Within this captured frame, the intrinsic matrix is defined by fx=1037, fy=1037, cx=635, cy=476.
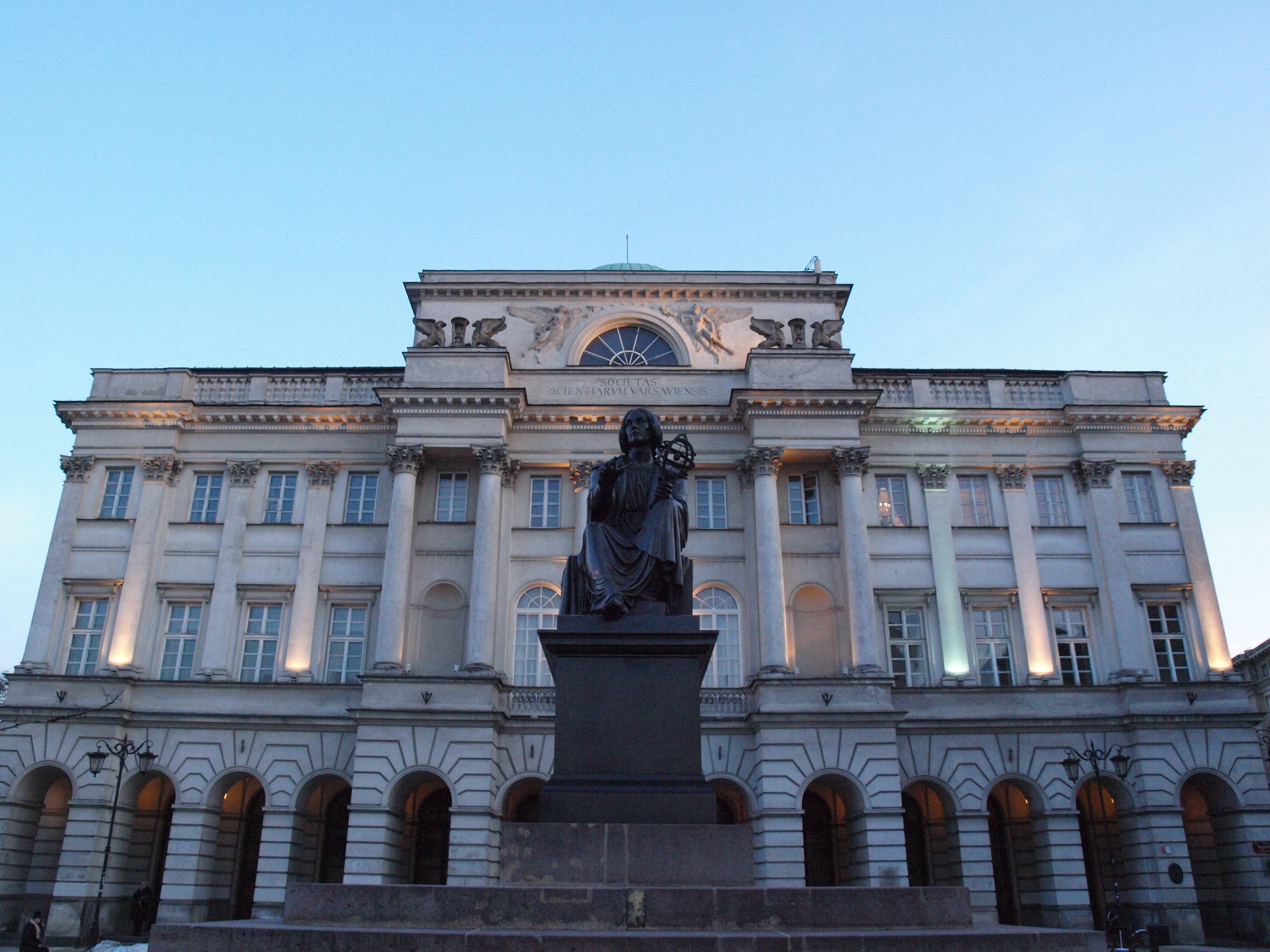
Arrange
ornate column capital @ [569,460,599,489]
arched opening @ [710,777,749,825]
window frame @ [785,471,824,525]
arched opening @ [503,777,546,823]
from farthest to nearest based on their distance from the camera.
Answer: window frame @ [785,471,824,525]
ornate column capital @ [569,460,599,489]
arched opening @ [710,777,749,825]
arched opening @ [503,777,546,823]

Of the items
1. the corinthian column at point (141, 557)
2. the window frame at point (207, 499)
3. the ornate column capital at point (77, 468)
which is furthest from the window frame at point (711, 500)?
the ornate column capital at point (77, 468)

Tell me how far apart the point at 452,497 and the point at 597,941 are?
26.4 metres

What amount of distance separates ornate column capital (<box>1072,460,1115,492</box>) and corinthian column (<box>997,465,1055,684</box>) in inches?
68.8

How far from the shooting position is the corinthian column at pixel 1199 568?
103 ft

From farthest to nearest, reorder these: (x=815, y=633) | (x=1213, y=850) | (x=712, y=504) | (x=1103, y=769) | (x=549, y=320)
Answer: (x=549, y=320) → (x=712, y=504) → (x=815, y=633) → (x=1213, y=850) → (x=1103, y=769)

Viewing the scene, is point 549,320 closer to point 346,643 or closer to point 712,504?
point 712,504

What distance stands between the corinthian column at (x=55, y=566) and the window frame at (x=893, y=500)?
25.8m

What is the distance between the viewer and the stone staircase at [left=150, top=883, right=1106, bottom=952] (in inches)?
320

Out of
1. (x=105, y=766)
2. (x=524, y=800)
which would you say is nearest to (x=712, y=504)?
(x=524, y=800)

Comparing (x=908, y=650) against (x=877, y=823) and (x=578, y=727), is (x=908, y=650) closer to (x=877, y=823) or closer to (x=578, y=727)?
(x=877, y=823)

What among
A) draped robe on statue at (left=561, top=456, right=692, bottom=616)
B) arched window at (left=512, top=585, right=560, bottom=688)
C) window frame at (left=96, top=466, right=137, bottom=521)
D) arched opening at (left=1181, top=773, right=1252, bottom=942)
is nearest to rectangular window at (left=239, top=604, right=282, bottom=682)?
window frame at (left=96, top=466, right=137, bottom=521)

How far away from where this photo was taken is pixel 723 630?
3192cm

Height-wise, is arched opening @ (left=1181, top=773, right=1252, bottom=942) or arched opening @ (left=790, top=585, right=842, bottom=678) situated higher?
arched opening @ (left=790, top=585, right=842, bottom=678)

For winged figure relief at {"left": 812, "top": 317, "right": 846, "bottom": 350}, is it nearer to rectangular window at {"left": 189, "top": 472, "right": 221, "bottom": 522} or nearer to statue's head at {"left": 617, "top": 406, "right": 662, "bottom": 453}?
rectangular window at {"left": 189, "top": 472, "right": 221, "bottom": 522}
